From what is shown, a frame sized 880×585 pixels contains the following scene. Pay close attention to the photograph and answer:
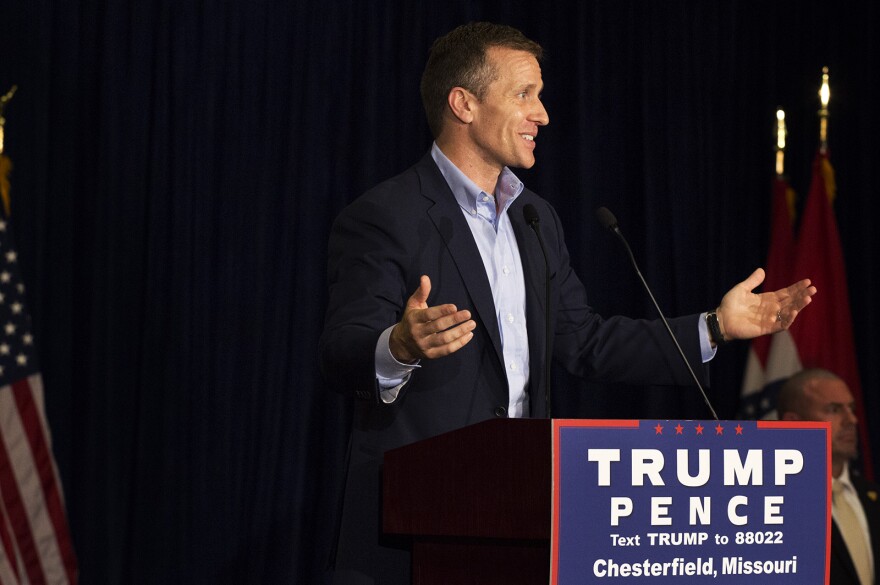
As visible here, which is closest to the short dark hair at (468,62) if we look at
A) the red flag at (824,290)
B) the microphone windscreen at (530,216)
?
the microphone windscreen at (530,216)

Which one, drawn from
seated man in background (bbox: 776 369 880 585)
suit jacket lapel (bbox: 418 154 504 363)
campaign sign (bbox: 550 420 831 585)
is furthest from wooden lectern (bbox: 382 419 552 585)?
seated man in background (bbox: 776 369 880 585)

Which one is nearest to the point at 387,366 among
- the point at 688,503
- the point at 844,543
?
the point at 688,503

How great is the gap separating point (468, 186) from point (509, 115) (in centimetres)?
21

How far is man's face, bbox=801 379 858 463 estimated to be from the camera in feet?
14.2

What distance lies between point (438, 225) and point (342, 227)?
0.21 m

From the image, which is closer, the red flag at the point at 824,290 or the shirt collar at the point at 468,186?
the shirt collar at the point at 468,186

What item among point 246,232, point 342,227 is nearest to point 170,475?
point 246,232

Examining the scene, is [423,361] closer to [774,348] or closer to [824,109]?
[774,348]

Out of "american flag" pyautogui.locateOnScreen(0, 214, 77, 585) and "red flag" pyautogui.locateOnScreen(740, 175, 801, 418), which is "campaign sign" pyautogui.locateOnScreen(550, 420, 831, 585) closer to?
"american flag" pyautogui.locateOnScreen(0, 214, 77, 585)

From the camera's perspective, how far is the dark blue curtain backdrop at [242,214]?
401cm

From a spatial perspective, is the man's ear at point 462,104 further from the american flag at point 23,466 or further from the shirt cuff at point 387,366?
the american flag at point 23,466

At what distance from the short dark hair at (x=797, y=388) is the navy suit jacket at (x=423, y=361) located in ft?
7.80

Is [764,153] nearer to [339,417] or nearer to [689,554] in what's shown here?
[339,417]

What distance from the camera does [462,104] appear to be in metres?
2.49
